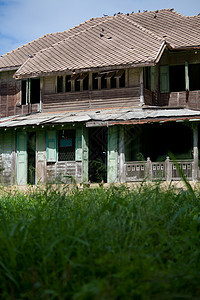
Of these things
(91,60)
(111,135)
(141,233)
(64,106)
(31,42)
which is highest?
(31,42)

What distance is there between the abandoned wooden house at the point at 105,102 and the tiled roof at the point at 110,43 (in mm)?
46

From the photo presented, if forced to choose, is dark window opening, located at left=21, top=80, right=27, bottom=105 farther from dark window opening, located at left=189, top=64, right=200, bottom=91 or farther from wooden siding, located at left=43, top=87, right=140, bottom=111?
dark window opening, located at left=189, top=64, right=200, bottom=91

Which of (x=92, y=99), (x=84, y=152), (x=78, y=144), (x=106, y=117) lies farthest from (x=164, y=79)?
(x=84, y=152)

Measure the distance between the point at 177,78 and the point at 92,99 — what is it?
3.80 m

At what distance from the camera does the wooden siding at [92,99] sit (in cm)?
1662

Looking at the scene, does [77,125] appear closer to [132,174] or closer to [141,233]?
[132,174]

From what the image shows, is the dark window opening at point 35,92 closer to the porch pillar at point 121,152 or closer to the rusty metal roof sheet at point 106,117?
the rusty metal roof sheet at point 106,117

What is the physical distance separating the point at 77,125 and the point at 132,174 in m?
2.83

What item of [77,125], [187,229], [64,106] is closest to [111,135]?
[77,125]

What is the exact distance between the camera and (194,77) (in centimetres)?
1794

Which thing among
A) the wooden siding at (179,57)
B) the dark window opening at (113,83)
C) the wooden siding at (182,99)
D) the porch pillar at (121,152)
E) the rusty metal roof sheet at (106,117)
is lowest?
the porch pillar at (121,152)

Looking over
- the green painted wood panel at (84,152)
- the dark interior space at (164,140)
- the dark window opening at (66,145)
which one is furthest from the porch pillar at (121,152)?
the dark window opening at (66,145)

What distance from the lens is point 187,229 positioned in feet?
15.5

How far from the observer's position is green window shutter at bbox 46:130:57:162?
16281mm
